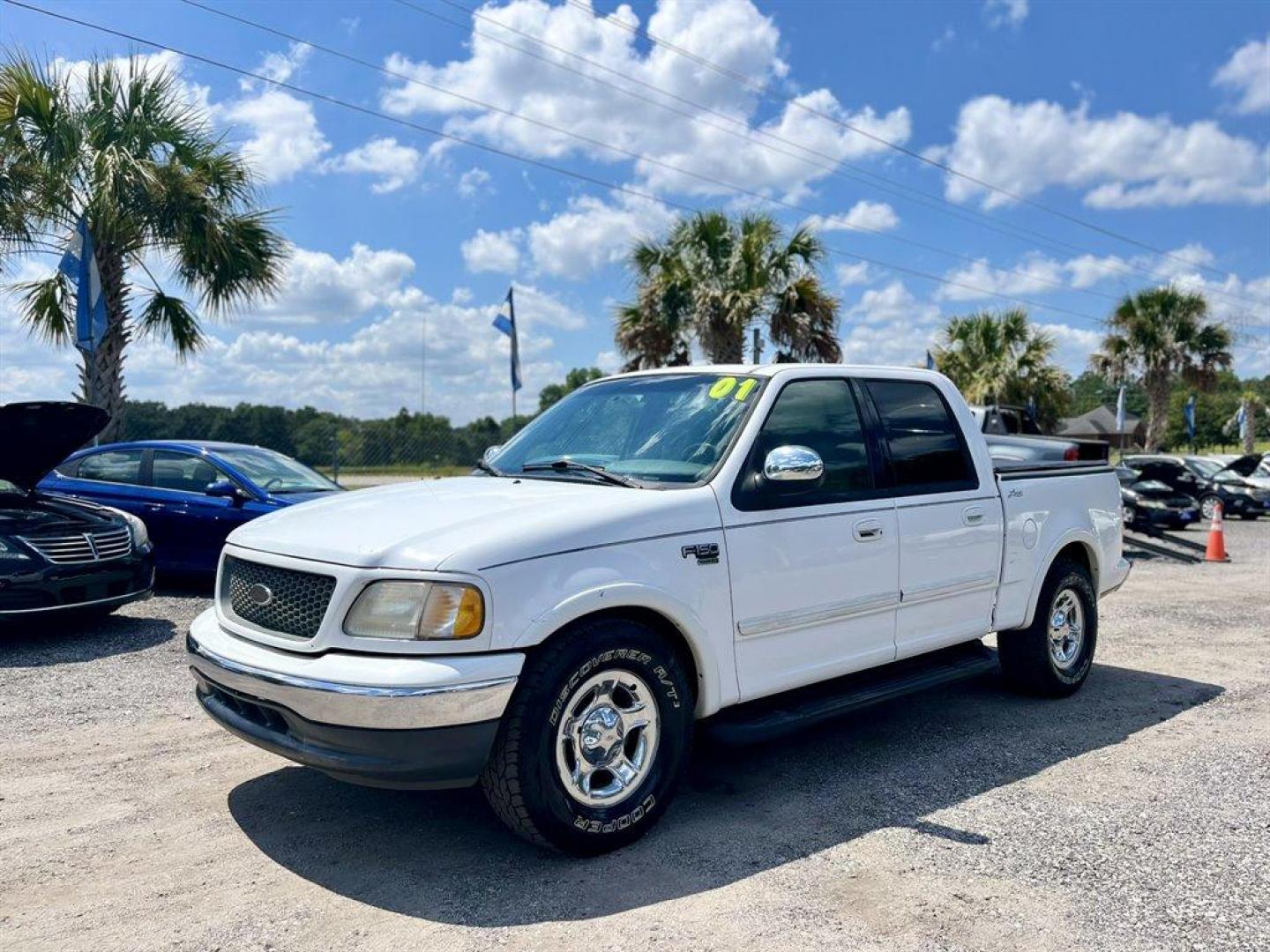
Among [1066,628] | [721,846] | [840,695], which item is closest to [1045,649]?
[1066,628]

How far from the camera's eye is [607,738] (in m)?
3.76

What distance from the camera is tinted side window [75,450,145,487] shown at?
10.0 metres

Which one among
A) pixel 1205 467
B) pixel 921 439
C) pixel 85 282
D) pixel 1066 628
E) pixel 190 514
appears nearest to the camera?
pixel 921 439

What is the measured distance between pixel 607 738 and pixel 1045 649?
131 inches

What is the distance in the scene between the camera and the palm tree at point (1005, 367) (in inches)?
1100

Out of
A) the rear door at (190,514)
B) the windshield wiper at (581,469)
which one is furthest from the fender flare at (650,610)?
the rear door at (190,514)

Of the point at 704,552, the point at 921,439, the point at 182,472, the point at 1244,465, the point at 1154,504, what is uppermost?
the point at 921,439

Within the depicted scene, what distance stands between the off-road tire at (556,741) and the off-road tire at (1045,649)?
9.16 feet

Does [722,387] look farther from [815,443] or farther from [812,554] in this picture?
[812,554]

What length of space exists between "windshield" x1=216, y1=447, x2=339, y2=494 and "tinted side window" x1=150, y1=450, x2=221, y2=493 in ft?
0.66

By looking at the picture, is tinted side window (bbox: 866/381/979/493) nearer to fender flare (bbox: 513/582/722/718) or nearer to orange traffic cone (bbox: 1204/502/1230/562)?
fender flare (bbox: 513/582/722/718)

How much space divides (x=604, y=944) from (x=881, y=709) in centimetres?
317

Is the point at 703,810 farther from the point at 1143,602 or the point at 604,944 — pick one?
the point at 1143,602

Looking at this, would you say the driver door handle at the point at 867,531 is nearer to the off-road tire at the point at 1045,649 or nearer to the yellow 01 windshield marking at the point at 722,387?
the yellow 01 windshield marking at the point at 722,387
